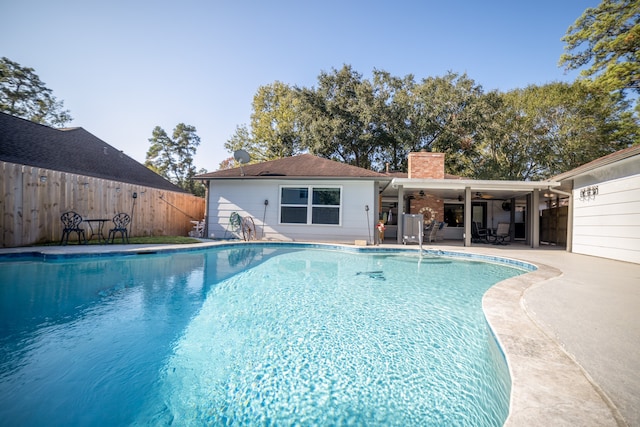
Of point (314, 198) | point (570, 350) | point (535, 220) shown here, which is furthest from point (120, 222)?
point (535, 220)

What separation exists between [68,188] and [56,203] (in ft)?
1.83

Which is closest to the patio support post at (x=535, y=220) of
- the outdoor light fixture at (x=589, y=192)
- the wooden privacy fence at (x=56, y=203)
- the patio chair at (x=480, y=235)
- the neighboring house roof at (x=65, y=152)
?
the outdoor light fixture at (x=589, y=192)

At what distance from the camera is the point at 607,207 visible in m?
7.26

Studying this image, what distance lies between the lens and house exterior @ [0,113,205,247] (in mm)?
7039

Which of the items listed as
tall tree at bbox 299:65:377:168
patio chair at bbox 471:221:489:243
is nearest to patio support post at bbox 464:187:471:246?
patio chair at bbox 471:221:489:243

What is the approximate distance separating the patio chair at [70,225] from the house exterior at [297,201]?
163 inches

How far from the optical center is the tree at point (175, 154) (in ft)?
94.1

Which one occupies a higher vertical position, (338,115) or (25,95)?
(25,95)

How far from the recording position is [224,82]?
11.9 metres

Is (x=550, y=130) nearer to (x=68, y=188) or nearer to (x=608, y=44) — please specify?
(x=608, y=44)

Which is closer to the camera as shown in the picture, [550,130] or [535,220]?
[535,220]

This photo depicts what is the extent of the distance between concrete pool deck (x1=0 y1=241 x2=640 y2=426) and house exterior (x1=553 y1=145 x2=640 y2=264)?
3.86 metres

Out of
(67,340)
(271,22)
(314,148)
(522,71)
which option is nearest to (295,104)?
(314,148)

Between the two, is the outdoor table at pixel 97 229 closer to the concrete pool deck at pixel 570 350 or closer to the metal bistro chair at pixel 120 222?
the metal bistro chair at pixel 120 222
